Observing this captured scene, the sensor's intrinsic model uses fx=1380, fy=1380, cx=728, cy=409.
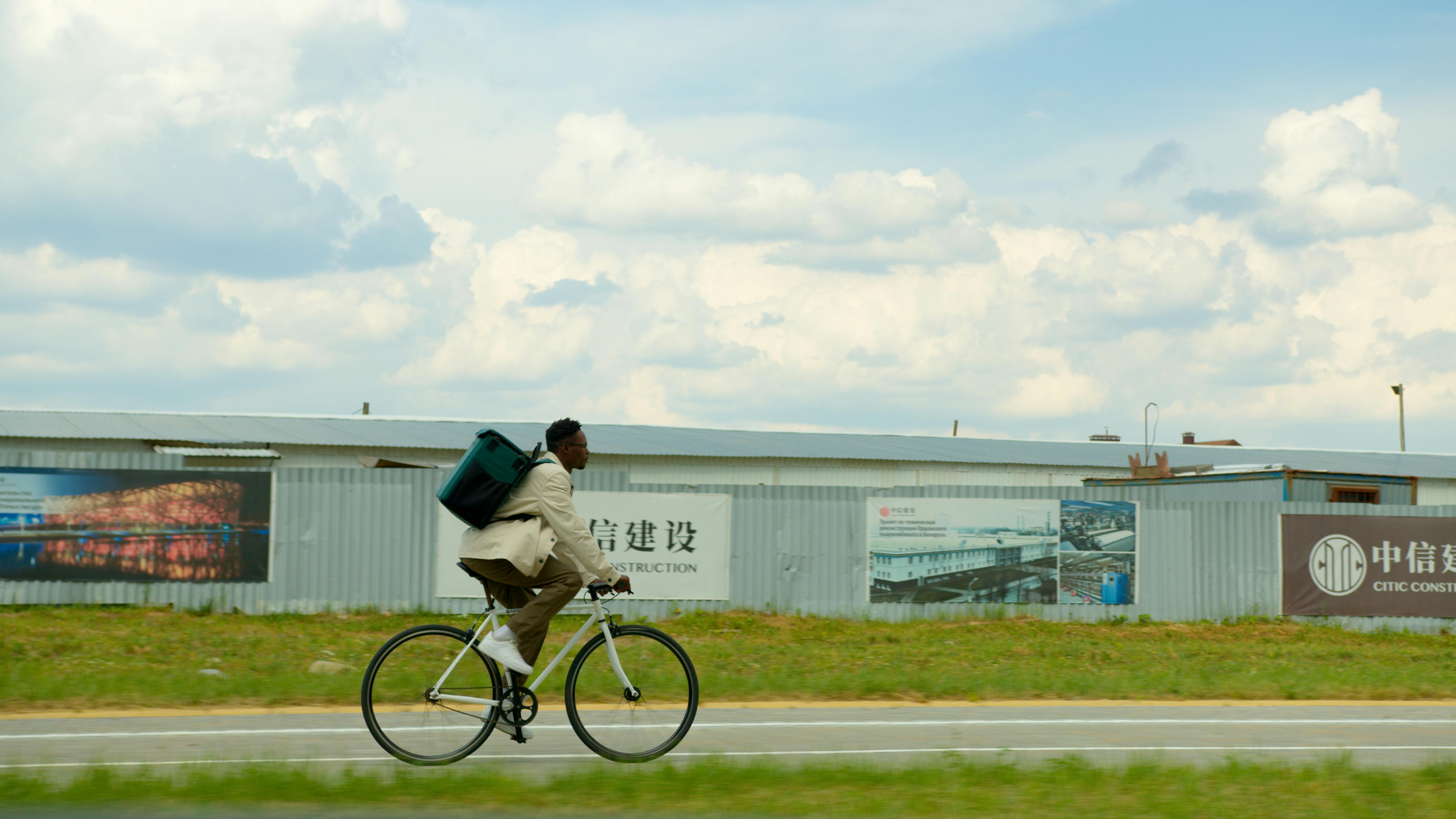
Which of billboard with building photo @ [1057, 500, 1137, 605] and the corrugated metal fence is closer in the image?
the corrugated metal fence

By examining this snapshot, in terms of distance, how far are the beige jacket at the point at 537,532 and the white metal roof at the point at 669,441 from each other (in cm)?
2338

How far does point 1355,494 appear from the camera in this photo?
24.9m

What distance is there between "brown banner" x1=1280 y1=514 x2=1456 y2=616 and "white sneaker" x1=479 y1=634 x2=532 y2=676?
18.0 metres

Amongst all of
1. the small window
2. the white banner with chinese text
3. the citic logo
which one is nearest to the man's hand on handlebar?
the white banner with chinese text

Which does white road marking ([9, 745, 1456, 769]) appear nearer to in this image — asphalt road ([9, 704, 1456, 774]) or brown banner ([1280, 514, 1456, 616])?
asphalt road ([9, 704, 1456, 774])

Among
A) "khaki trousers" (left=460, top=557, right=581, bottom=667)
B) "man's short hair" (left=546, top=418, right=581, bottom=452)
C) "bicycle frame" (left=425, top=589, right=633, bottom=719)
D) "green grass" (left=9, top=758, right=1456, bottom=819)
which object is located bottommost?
"green grass" (left=9, top=758, right=1456, bottom=819)

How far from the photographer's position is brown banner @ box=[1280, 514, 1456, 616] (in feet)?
72.8

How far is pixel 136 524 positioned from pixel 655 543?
755 cm

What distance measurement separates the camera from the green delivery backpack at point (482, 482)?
704 centimetres

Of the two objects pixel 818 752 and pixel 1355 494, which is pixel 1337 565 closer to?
pixel 1355 494

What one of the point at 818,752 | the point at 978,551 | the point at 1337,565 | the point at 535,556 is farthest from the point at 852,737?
the point at 1337,565

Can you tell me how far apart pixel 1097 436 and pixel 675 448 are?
26.6 m

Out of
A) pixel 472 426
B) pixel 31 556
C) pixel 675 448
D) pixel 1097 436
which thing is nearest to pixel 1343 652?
pixel 31 556

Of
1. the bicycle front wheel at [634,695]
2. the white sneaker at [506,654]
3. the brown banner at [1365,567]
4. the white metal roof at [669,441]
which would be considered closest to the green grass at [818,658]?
the bicycle front wheel at [634,695]
